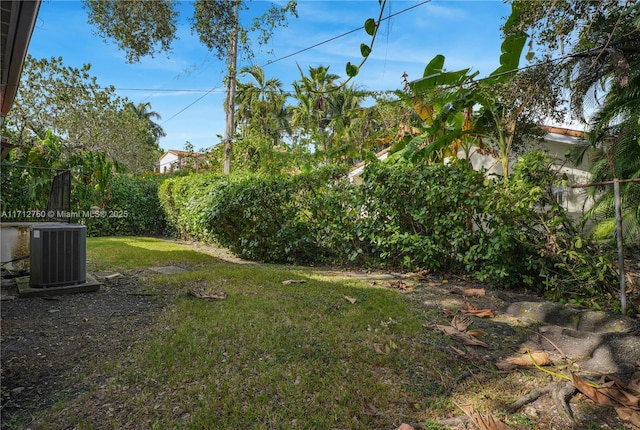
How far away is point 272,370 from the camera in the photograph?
2.87 m

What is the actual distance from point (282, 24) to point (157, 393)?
10.6m

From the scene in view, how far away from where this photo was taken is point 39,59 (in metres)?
15.7

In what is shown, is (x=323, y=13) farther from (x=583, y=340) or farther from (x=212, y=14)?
(x=583, y=340)

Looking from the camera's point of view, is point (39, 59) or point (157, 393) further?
point (39, 59)

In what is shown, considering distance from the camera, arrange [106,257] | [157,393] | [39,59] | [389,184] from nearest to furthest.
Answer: [157,393]
[389,184]
[106,257]
[39,59]

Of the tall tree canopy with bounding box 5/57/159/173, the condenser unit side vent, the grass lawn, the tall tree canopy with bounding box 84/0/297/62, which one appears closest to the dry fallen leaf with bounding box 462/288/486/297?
the grass lawn

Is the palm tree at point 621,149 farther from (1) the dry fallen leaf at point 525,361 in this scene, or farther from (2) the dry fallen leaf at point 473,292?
(1) the dry fallen leaf at point 525,361

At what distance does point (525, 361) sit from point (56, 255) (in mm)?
5726

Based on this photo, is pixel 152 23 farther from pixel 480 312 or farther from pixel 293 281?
pixel 480 312

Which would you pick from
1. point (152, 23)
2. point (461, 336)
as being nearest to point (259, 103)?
point (152, 23)

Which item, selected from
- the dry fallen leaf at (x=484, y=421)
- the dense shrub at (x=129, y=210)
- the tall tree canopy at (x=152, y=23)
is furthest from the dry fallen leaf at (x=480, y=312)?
the dense shrub at (x=129, y=210)

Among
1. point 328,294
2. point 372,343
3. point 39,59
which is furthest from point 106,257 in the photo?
point 39,59

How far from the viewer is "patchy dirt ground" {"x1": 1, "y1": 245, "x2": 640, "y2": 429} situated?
8.09ft

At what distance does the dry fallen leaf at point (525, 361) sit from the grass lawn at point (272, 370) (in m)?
0.42
